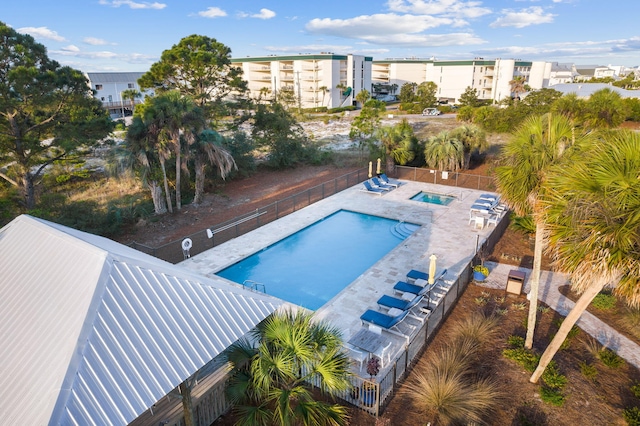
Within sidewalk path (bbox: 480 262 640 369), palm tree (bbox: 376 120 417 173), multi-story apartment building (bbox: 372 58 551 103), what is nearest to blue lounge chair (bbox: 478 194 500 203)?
sidewalk path (bbox: 480 262 640 369)

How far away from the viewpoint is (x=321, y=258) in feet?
49.3

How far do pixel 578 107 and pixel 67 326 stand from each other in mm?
29643

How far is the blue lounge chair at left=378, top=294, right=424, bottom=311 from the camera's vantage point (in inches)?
394

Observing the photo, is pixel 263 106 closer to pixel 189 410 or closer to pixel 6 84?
pixel 6 84

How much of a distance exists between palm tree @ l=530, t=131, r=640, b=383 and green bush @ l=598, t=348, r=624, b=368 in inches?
124

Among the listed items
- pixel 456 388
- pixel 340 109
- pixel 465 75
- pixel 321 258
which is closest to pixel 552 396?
pixel 456 388

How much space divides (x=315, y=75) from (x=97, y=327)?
69.6 meters

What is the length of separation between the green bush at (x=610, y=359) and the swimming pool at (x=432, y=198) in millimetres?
12192

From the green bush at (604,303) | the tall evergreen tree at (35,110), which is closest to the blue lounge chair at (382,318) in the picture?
the green bush at (604,303)

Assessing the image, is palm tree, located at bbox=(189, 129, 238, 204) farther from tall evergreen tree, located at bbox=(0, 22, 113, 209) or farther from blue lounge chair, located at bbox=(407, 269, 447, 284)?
blue lounge chair, located at bbox=(407, 269, 447, 284)

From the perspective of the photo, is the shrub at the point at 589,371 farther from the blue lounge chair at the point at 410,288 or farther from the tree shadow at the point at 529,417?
the blue lounge chair at the point at 410,288

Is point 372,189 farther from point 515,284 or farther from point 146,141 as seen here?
point 146,141

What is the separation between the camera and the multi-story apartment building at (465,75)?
7700 cm

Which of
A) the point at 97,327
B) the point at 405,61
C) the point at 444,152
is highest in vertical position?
the point at 405,61
